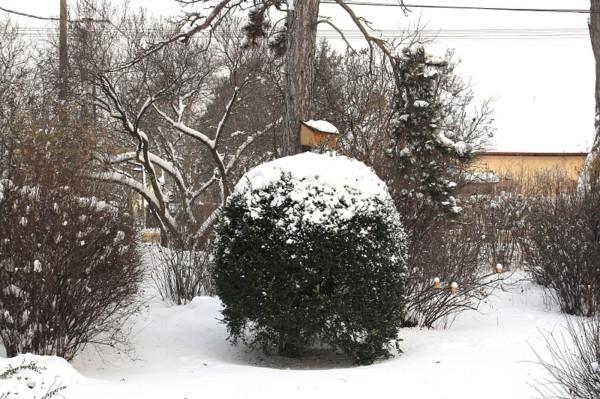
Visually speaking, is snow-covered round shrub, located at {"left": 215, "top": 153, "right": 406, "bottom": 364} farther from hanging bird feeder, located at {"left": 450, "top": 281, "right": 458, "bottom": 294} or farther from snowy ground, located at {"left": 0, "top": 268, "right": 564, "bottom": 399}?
hanging bird feeder, located at {"left": 450, "top": 281, "right": 458, "bottom": 294}

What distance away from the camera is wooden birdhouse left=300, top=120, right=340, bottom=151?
8864mm

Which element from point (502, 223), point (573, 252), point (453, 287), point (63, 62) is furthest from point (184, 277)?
point (63, 62)

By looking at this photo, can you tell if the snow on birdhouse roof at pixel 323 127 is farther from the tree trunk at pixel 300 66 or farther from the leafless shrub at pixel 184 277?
the leafless shrub at pixel 184 277

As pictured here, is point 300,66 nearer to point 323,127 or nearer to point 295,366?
point 323,127

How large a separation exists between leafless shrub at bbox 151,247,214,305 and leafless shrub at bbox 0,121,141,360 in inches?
128

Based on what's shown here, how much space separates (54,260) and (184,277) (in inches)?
171

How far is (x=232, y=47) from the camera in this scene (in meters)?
21.5

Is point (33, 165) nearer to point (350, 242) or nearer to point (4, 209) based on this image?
point (4, 209)

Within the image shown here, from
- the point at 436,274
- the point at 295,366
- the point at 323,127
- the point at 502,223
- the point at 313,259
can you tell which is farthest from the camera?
the point at 502,223

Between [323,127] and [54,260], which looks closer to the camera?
[54,260]

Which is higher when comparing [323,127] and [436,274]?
[323,127]

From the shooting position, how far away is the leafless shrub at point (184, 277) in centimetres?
988

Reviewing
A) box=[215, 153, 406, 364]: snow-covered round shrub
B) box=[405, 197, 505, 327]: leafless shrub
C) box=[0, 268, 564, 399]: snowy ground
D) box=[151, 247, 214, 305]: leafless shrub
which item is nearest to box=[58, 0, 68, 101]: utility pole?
box=[151, 247, 214, 305]: leafless shrub

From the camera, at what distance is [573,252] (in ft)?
28.2
